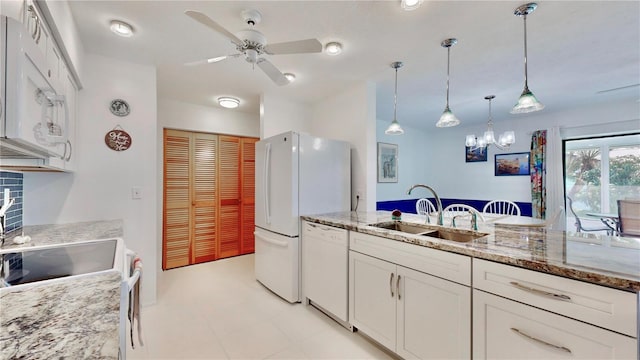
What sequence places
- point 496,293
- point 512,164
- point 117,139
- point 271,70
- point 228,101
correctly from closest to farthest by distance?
point 496,293, point 271,70, point 117,139, point 228,101, point 512,164

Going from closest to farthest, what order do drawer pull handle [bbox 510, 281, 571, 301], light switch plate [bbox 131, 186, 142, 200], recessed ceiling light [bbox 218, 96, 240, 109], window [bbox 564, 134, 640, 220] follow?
drawer pull handle [bbox 510, 281, 571, 301] < light switch plate [bbox 131, 186, 142, 200] < recessed ceiling light [bbox 218, 96, 240, 109] < window [bbox 564, 134, 640, 220]

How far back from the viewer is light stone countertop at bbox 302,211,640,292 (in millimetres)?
1020

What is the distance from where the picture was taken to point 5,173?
1.77 m

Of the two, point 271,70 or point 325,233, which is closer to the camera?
point 271,70

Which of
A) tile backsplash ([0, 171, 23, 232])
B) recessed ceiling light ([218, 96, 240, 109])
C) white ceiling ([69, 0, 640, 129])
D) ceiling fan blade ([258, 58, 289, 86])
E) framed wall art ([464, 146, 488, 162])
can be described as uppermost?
white ceiling ([69, 0, 640, 129])

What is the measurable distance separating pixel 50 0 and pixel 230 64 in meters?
1.32

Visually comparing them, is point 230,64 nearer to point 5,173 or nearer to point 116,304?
point 5,173

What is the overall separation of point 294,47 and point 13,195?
2236 mm

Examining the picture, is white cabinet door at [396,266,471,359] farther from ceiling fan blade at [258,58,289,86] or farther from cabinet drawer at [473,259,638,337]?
ceiling fan blade at [258,58,289,86]

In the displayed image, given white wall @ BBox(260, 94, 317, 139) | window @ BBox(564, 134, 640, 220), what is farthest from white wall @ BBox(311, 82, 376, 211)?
window @ BBox(564, 134, 640, 220)

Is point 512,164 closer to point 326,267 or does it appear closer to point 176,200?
point 326,267

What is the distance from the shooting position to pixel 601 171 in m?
4.05

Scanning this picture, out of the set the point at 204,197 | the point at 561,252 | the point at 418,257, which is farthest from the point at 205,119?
the point at 561,252

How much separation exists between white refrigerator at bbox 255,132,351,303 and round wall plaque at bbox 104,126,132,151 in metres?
1.23
